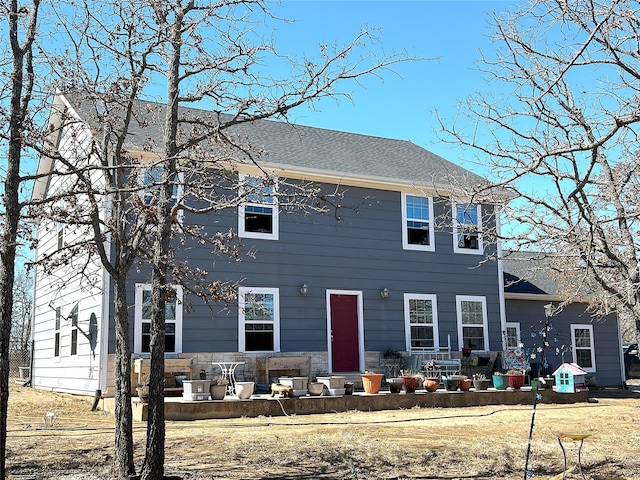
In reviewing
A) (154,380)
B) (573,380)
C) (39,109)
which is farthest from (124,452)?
(573,380)

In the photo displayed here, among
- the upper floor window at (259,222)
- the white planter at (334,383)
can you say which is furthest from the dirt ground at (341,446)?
the upper floor window at (259,222)

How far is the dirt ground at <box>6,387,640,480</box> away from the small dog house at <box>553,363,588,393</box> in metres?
2.93

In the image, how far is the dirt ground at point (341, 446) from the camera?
7715mm

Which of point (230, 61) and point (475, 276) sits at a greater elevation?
point (230, 61)

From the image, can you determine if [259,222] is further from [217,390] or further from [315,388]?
[217,390]

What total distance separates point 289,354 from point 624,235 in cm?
864

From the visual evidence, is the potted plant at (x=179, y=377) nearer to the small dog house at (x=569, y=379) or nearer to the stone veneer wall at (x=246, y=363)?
the stone veneer wall at (x=246, y=363)

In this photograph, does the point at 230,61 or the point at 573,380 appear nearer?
the point at 230,61

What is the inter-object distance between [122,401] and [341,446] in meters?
3.28

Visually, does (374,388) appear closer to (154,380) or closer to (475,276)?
(475,276)

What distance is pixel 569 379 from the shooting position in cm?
1608

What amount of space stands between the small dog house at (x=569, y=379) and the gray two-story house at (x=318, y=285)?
184cm

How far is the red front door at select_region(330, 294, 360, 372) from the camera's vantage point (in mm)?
15828

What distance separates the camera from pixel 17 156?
21.4 feet
